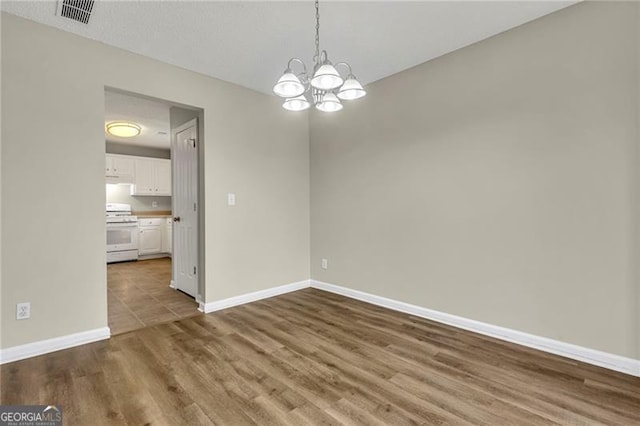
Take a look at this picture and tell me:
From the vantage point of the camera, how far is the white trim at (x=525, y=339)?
2.07m

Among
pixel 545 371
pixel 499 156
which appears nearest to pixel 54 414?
pixel 545 371

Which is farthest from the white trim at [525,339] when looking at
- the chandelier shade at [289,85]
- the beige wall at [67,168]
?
the chandelier shade at [289,85]

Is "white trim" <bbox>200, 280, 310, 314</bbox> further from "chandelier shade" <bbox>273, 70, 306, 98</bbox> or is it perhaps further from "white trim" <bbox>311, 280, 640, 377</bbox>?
"chandelier shade" <bbox>273, 70, 306, 98</bbox>

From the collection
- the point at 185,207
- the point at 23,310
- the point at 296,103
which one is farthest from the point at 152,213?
the point at 296,103

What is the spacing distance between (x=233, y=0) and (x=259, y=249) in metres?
2.56

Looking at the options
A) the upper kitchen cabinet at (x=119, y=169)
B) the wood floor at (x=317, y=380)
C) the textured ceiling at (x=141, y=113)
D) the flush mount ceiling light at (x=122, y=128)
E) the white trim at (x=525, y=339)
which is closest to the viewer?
the wood floor at (x=317, y=380)

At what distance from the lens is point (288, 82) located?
6.20 feet

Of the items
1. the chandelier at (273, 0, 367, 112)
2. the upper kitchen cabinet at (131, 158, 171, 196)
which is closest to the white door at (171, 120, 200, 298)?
the chandelier at (273, 0, 367, 112)

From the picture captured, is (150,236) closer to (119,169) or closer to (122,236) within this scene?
(122,236)

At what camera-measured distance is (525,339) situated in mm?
2453

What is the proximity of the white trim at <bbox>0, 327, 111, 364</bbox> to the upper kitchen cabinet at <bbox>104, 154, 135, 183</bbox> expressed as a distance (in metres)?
4.59

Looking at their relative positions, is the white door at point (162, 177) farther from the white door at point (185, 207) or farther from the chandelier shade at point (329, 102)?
the chandelier shade at point (329, 102)

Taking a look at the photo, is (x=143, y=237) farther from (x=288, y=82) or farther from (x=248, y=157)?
(x=288, y=82)

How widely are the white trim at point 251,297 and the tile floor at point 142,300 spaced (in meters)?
0.16
